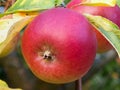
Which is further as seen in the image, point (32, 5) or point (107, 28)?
point (32, 5)

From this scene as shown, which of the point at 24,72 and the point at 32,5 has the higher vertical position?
the point at 32,5

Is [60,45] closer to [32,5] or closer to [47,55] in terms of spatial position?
[47,55]

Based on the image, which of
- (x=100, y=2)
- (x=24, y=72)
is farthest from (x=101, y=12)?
(x=24, y=72)

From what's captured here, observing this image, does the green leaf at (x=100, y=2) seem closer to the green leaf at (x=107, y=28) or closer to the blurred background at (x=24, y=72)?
the green leaf at (x=107, y=28)

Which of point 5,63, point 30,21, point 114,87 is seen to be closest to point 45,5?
point 30,21

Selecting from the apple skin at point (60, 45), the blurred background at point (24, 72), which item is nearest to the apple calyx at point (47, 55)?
the apple skin at point (60, 45)

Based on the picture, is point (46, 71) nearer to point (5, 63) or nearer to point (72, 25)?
point (72, 25)

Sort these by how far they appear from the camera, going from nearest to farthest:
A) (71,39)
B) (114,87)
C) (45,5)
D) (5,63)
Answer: (71,39) → (45,5) → (5,63) → (114,87)
